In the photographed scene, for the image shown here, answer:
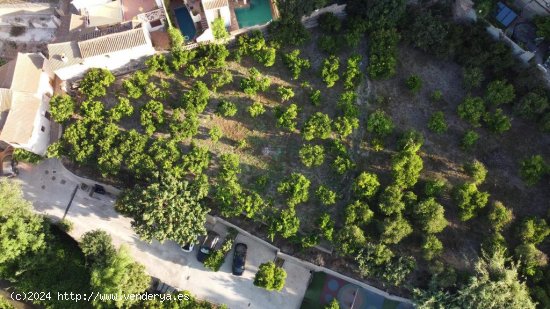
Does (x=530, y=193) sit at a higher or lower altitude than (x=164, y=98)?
lower

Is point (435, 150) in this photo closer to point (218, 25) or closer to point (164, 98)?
point (218, 25)

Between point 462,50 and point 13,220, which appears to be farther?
point 462,50

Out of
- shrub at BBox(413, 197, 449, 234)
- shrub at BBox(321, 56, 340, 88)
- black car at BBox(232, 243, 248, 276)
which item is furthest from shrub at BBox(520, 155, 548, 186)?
black car at BBox(232, 243, 248, 276)

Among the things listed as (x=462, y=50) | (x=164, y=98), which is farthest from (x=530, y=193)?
(x=164, y=98)

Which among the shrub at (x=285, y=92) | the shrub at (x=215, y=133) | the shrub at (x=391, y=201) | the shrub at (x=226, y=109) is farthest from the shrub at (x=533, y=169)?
the shrub at (x=215, y=133)

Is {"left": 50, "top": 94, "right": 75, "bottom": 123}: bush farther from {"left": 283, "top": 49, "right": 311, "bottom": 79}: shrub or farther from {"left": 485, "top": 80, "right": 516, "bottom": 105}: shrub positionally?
{"left": 485, "top": 80, "right": 516, "bottom": 105}: shrub

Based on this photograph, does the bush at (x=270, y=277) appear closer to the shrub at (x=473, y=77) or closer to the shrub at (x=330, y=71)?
the shrub at (x=330, y=71)
